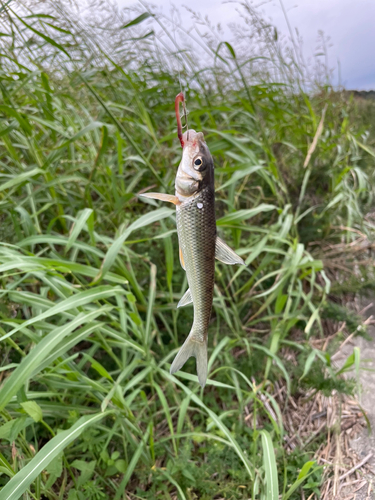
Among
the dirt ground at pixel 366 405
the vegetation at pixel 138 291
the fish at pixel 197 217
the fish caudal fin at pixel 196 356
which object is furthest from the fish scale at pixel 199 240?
the dirt ground at pixel 366 405

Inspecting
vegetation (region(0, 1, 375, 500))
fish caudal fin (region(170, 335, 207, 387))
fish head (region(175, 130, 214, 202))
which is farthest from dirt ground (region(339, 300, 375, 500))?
fish head (region(175, 130, 214, 202))

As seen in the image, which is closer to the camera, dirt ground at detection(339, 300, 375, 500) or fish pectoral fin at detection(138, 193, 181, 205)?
fish pectoral fin at detection(138, 193, 181, 205)

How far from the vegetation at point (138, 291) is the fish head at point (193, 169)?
85cm

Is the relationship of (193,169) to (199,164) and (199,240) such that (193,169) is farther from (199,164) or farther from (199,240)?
(199,240)

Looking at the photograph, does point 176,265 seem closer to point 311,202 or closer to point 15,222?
point 15,222

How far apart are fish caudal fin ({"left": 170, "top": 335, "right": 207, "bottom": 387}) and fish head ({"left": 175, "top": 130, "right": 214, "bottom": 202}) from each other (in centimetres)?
39

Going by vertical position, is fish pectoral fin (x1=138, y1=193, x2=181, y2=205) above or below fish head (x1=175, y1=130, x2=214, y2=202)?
below

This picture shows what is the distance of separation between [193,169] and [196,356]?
480 mm

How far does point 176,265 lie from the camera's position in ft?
8.11

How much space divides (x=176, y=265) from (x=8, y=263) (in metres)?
1.22

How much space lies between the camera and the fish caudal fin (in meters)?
0.83

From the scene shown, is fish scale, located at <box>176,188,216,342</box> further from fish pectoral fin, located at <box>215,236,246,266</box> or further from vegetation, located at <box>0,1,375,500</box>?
vegetation, located at <box>0,1,375,500</box>

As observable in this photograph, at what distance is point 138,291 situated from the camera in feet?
6.58

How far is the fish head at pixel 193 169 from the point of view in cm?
77
